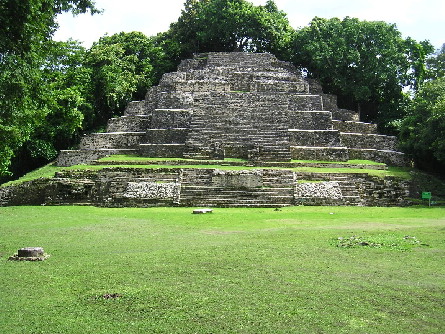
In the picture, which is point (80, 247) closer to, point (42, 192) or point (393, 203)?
point (42, 192)

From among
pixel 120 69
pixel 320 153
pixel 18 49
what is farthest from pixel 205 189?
pixel 120 69

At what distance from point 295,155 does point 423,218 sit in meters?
8.75

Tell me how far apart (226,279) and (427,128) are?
16465mm

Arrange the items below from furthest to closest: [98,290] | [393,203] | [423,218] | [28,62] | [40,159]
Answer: [40,159] < [393,203] < [423,218] < [28,62] < [98,290]

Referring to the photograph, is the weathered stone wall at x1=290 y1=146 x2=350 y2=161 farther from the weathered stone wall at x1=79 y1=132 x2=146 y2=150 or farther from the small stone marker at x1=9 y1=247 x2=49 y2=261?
the small stone marker at x1=9 y1=247 x2=49 y2=261

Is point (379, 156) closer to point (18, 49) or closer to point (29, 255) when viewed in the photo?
point (18, 49)

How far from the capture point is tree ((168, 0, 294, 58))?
1289 inches

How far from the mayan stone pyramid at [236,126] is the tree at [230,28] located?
6311 millimetres

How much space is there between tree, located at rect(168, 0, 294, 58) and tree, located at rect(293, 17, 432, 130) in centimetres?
258

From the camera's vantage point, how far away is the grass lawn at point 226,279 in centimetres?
480

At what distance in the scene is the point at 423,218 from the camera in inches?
506

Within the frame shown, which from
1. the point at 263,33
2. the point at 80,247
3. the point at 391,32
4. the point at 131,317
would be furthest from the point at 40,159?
the point at 131,317

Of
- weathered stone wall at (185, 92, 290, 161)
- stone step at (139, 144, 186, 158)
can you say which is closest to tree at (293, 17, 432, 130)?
weathered stone wall at (185, 92, 290, 161)

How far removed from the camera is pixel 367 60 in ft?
93.9
